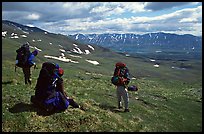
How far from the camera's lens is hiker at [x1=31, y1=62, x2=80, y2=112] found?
1419 centimetres

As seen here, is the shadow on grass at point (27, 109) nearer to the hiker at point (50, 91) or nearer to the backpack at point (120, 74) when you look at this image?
the hiker at point (50, 91)

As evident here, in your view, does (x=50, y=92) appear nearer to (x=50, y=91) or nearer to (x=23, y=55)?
(x=50, y=91)

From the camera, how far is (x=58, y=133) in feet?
43.4

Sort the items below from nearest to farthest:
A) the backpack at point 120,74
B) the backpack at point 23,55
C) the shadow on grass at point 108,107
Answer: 1. the backpack at point 120,74
2. the shadow on grass at point 108,107
3. the backpack at point 23,55

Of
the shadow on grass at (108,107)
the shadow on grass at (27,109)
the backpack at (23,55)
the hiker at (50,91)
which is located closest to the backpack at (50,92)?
the hiker at (50,91)

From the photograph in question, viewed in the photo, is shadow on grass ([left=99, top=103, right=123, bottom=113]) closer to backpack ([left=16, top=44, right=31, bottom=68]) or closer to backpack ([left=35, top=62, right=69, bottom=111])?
backpack ([left=35, top=62, right=69, bottom=111])

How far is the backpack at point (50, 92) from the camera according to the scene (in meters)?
14.2

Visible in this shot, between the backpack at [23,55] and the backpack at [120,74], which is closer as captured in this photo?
the backpack at [120,74]

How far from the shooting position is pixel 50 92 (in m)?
14.2

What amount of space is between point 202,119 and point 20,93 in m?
13.5

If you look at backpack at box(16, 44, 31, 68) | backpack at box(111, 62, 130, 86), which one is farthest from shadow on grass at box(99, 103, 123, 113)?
backpack at box(16, 44, 31, 68)

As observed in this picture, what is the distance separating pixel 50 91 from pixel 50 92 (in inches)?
2.2

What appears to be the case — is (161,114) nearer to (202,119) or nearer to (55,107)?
(202,119)

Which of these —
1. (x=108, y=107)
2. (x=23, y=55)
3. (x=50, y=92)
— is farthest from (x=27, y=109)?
(x=23, y=55)
